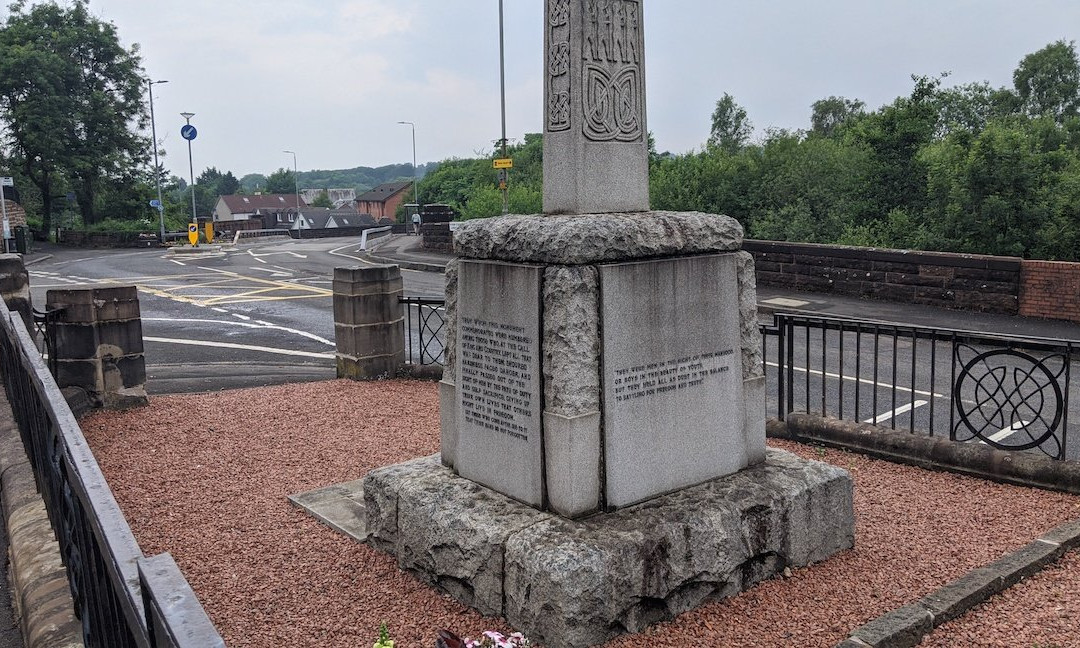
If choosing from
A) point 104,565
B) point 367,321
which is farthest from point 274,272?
point 104,565

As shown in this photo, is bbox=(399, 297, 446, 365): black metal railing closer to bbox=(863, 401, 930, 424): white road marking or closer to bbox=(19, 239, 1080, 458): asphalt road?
bbox=(19, 239, 1080, 458): asphalt road

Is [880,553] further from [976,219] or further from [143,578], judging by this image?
[976,219]

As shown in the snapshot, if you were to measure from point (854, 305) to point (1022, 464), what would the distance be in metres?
11.4

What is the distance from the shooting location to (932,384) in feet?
22.3

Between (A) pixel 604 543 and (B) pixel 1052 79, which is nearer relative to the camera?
(A) pixel 604 543

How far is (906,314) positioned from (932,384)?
10207 millimetres

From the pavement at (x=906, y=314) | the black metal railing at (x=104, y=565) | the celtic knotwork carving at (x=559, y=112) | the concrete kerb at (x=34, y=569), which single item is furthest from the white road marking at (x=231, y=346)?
the black metal railing at (x=104, y=565)

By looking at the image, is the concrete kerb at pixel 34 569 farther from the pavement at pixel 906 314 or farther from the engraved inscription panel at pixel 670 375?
the pavement at pixel 906 314

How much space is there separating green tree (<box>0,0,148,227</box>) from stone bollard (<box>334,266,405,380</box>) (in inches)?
1889

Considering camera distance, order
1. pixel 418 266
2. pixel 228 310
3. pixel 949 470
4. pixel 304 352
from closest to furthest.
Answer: pixel 949 470 → pixel 304 352 → pixel 228 310 → pixel 418 266

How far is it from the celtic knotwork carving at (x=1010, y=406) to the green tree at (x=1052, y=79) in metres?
42.4

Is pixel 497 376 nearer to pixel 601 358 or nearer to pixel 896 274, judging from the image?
→ pixel 601 358

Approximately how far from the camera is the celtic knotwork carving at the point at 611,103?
508 centimetres

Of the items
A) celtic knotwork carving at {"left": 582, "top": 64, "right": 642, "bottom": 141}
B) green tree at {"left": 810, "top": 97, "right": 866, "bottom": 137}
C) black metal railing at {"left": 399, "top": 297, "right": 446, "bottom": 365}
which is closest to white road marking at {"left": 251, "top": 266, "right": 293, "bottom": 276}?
black metal railing at {"left": 399, "top": 297, "right": 446, "bottom": 365}
